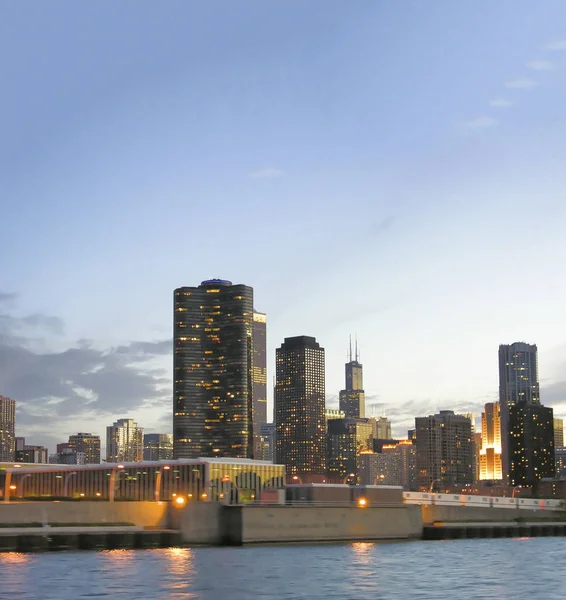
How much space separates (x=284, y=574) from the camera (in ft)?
276

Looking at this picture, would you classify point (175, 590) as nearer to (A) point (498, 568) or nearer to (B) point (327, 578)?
(B) point (327, 578)

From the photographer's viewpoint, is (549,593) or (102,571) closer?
(549,593)

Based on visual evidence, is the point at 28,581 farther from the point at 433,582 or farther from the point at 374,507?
the point at 374,507

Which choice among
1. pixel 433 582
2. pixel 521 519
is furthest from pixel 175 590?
pixel 521 519

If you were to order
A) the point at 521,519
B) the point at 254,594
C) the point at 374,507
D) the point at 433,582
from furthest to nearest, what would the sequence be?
the point at 521,519, the point at 374,507, the point at 433,582, the point at 254,594

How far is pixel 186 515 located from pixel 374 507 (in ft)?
90.2

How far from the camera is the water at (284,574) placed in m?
70.9

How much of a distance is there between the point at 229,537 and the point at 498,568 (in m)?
37.7

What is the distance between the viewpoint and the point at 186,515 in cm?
12219

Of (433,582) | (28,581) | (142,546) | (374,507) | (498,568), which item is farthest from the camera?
(374,507)

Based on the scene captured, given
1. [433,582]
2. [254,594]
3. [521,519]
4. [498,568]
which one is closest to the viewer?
[254,594]

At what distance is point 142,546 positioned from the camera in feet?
379

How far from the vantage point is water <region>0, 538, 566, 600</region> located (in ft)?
233

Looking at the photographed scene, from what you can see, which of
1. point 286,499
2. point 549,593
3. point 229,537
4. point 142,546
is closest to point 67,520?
point 142,546
